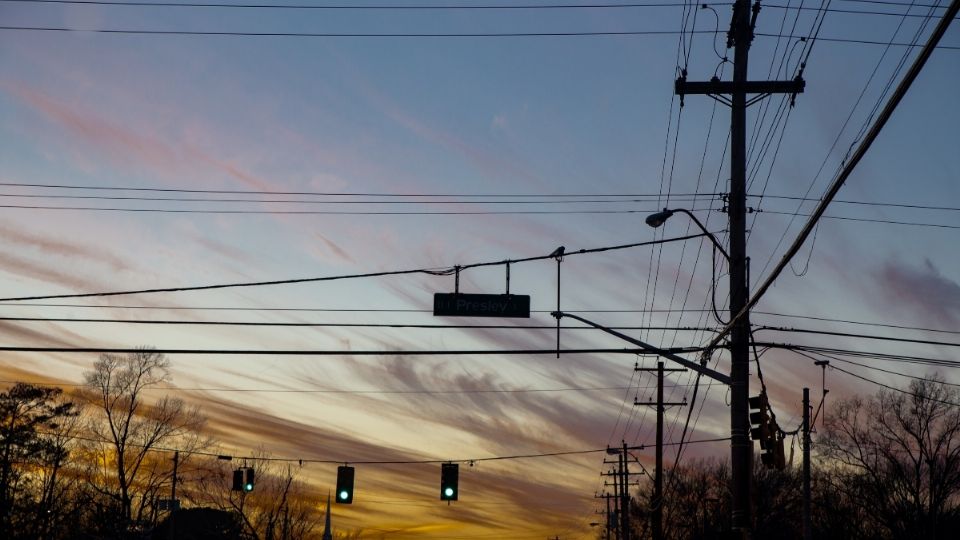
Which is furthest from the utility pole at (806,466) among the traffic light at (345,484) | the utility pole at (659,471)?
the traffic light at (345,484)

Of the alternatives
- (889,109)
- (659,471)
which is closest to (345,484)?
(659,471)

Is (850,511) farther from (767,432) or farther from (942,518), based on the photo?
(767,432)

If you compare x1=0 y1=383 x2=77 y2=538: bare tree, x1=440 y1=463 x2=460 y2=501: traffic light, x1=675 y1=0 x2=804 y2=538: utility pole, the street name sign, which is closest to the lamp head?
x1=675 y1=0 x2=804 y2=538: utility pole

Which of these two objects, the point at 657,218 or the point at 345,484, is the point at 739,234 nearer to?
the point at 657,218

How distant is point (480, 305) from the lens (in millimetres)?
23672

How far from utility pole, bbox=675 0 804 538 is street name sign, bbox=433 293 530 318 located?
466 cm

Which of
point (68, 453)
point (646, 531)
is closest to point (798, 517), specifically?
point (646, 531)

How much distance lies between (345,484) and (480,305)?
57.5ft

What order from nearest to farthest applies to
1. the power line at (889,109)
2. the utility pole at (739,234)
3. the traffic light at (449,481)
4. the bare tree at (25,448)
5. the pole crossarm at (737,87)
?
the power line at (889,109) → the utility pole at (739,234) → the pole crossarm at (737,87) → the traffic light at (449,481) → the bare tree at (25,448)

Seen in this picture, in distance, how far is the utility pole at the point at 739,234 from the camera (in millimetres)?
21547

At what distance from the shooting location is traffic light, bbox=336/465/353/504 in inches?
1513

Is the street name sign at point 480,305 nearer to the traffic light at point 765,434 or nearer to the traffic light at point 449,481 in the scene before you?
the traffic light at point 765,434

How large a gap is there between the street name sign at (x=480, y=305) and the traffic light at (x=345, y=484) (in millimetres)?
17025

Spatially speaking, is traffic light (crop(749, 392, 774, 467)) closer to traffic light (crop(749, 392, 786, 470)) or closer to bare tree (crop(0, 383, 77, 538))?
traffic light (crop(749, 392, 786, 470))
